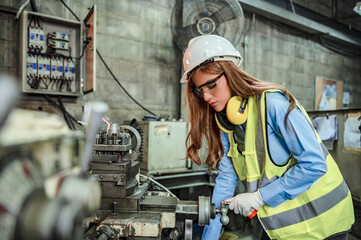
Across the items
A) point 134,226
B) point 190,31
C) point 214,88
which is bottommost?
point 134,226

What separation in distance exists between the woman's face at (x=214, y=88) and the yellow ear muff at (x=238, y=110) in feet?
0.20

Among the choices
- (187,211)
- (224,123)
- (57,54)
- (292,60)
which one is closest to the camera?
(187,211)

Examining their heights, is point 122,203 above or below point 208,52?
below

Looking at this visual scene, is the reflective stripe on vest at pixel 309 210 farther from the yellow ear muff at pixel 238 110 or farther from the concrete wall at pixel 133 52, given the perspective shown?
the concrete wall at pixel 133 52

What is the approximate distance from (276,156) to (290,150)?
2.6 inches

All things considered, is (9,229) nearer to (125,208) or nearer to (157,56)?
(125,208)

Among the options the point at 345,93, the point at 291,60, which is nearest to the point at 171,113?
the point at 291,60

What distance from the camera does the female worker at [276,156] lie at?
0.87 metres

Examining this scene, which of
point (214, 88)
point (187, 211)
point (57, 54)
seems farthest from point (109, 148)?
point (57, 54)

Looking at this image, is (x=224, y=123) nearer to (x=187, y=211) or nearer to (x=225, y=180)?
(x=225, y=180)

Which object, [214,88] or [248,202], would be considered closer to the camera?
[248,202]

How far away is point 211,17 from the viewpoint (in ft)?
7.68

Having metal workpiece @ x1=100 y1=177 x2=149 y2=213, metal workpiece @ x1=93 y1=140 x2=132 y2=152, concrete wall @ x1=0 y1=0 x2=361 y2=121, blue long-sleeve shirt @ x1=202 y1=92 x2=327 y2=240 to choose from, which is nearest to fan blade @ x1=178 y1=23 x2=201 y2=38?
concrete wall @ x1=0 y1=0 x2=361 y2=121

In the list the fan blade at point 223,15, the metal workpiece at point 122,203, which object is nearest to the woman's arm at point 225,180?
the metal workpiece at point 122,203
